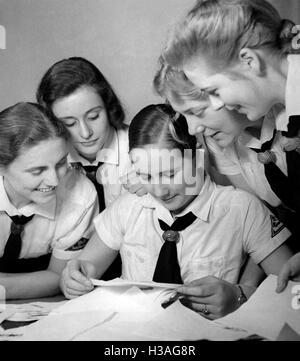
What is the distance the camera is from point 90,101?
4.80ft

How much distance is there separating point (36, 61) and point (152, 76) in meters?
0.30

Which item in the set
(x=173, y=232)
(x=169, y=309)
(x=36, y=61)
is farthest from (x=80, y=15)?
(x=169, y=309)

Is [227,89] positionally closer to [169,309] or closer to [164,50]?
[164,50]

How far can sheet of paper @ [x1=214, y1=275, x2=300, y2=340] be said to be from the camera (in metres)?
1.49

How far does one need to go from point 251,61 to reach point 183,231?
1.54 feet

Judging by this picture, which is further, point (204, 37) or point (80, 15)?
point (80, 15)

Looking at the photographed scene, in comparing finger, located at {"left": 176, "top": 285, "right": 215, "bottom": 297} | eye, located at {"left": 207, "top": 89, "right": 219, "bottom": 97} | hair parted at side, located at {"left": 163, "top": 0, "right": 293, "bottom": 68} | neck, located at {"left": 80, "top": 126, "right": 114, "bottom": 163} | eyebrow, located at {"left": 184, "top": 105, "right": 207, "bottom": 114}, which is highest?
hair parted at side, located at {"left": 163, "top": 0, "right": 293, "bottom": 68}

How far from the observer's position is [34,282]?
1.54m

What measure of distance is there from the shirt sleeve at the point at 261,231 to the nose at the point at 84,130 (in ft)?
1.48

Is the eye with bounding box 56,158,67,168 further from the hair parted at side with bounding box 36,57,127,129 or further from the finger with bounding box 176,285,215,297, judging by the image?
the finger with bounding box 176,285,215,297

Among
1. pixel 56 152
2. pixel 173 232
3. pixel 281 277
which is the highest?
pixel 56 152

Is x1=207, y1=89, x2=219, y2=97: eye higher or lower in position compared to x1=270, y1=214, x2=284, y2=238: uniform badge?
higher

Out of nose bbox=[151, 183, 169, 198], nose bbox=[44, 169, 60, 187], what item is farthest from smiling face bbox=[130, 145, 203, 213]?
nose bbox=[44, 169, 60, 187]

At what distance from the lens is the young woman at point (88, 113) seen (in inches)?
57.4
